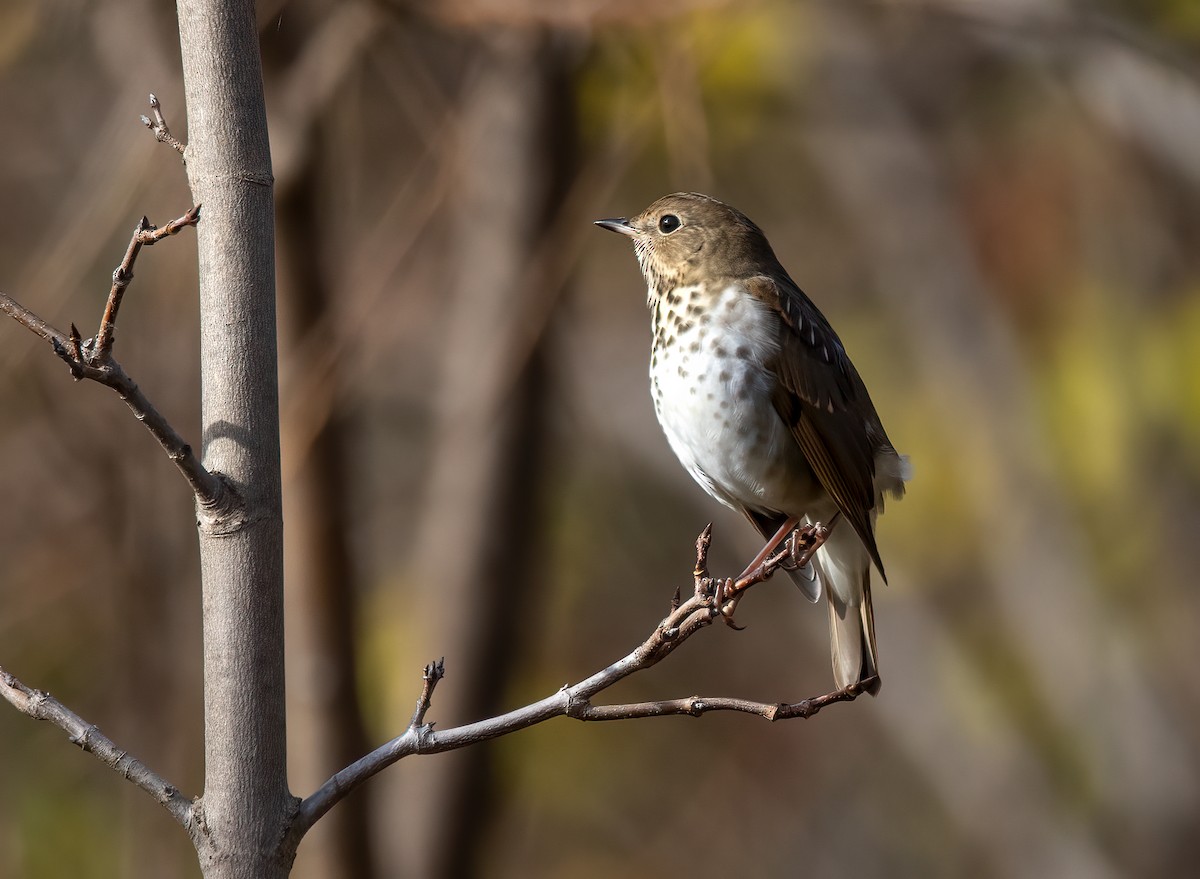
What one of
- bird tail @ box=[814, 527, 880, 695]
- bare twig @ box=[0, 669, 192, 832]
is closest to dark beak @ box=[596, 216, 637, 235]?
bird tail @ box=[814, 527, 880, 695]

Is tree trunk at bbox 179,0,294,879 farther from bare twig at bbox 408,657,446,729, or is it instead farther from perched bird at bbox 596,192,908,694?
perched bird at bbox 596,192,908,694

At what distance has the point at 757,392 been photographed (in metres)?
3.00

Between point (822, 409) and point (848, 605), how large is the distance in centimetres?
59

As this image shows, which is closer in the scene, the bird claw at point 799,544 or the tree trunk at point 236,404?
the tree trunk at point 236,404

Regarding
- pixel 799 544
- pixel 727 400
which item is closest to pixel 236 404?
pixel 799 544

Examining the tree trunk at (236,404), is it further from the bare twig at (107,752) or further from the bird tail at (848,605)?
the bird tail at (848,605)

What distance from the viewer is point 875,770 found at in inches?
375

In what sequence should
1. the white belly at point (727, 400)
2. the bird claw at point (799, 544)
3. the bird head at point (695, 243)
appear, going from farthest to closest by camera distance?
the bird head at point (695, 243) < the white belly at point (727, 400) < the bird claw at point (799, 544)

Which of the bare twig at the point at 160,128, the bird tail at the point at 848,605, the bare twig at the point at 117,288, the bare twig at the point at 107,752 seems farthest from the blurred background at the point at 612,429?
the bare twig at the point at 117,288

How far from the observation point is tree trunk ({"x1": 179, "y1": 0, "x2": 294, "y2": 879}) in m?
1.79

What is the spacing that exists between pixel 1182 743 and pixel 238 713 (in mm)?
6265

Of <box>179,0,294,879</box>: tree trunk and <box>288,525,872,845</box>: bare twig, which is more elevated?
<box>179,0,294,879</box>: tree trunk

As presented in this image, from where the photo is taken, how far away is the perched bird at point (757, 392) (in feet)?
9.79

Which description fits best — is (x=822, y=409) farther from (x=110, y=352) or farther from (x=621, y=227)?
(x=110, y=352)
